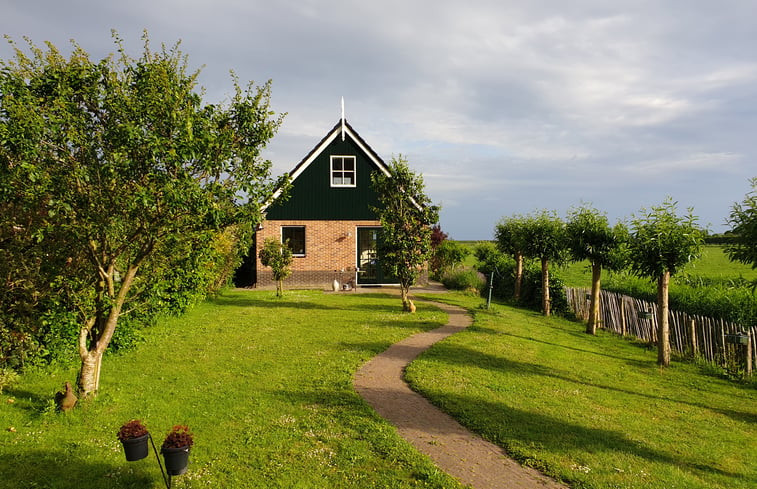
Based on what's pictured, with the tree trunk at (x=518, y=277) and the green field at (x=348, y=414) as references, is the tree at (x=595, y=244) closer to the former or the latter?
the green field at (x=348, y=414)

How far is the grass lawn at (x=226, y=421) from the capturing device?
19.4 ft

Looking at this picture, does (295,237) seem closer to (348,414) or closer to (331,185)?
(331,185)

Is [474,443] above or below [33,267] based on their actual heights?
below

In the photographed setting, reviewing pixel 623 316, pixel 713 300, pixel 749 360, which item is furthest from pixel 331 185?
pixel 749 360

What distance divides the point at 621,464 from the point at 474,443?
217cm

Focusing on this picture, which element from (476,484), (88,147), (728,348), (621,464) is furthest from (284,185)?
(728,348)

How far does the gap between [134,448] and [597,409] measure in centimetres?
833

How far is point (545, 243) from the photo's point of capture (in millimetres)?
20266

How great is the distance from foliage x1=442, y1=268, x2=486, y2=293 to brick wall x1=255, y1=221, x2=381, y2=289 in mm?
6021

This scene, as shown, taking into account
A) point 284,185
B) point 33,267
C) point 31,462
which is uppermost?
point 284,185

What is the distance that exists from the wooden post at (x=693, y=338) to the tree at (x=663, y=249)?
3.64ft

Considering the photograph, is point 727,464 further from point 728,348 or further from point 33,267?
point 33,267

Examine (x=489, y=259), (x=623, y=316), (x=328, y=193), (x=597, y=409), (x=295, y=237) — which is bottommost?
(x=597, y=409)

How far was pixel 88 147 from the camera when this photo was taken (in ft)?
22.6
